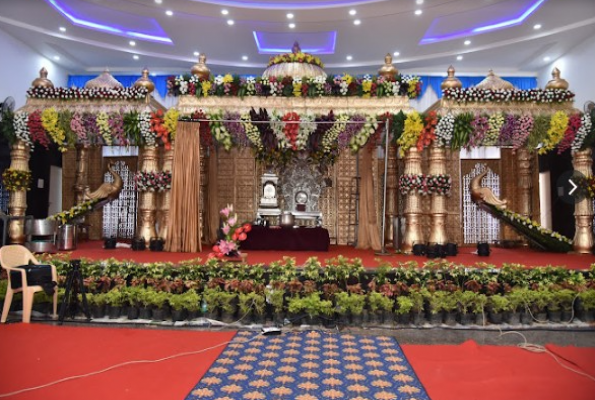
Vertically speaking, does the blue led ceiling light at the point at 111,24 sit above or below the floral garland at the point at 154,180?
above

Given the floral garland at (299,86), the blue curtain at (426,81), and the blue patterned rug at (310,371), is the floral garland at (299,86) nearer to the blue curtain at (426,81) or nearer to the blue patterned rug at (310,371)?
the blue patterned rug at (310,371)

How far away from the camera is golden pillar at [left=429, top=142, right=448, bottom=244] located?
816 centimetres

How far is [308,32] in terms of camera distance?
39.4ft

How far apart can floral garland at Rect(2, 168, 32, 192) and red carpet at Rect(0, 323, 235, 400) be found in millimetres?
5140

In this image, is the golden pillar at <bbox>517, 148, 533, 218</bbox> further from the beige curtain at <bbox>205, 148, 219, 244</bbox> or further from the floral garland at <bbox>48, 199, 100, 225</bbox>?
the floral garland at <bbox>48, 199, 100, 225</bbox>

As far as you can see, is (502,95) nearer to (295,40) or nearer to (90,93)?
(295,40)

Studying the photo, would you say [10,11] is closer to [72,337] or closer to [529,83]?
[72,337]

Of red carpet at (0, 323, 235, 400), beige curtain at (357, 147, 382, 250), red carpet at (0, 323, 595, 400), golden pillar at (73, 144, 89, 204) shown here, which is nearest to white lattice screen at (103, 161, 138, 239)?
golden pillar at (73, 144, 89, 204)

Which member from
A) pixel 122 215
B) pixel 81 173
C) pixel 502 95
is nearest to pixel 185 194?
pixel 81 173

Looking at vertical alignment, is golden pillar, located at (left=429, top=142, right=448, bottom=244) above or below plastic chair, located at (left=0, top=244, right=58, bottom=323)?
above

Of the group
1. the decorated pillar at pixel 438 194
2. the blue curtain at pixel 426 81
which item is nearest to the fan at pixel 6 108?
the blue curtain at pixel 426 81

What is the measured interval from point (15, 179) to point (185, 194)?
12.3 ft

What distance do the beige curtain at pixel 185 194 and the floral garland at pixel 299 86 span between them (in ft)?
3.18

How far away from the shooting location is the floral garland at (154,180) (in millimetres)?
8320
